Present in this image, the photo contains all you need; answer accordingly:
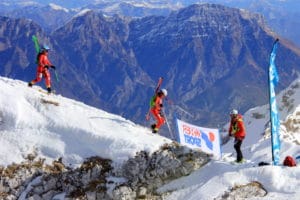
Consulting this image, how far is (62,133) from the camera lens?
128 ft

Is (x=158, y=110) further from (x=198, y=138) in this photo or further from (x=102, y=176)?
(x=102, y=176)

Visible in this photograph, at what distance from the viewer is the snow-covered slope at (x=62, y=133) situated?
3750cm

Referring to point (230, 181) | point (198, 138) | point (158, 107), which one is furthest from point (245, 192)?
point (158, 107)

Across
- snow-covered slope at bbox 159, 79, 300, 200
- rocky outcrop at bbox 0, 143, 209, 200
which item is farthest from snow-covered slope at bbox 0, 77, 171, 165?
snow-covered slope at bbox 159, 79, 300, 200

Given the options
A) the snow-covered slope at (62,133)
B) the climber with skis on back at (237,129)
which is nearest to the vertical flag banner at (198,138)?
the snow-covered slope at (62,133)

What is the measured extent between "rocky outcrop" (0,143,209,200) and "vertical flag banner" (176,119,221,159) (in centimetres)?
104

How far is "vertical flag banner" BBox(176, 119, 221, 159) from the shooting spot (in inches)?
1483

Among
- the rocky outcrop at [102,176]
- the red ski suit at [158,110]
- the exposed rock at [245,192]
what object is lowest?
the exposed rock at [245,192]

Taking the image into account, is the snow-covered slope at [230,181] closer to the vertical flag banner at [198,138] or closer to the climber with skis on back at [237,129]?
the climber with skis on back at [237,129]

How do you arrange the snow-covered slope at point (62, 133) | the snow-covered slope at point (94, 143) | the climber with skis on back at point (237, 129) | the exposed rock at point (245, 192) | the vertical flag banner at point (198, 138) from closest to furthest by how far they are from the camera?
the exposed rock at point (245, 192) < the snow-covered slope at point (94, 143) < the climber with skis on back at point (237, 129) < the snow-covered slope at point (62, 133) < the vertical flag banner at point (198, 138)

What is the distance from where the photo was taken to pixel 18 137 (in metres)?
39.1

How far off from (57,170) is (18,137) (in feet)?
13.2

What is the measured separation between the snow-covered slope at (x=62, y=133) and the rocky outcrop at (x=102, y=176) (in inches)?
28.8

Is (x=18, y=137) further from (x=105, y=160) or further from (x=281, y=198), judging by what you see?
(x=281, y=198)
